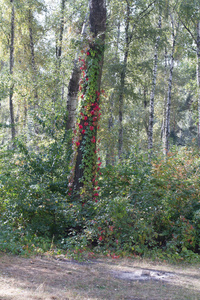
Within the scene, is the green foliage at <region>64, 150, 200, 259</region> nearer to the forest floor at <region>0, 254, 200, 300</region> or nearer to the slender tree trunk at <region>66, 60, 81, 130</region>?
the forest floor at <region>0, 254, 200, 300</region>

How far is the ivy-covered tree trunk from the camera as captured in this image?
26.4 feet

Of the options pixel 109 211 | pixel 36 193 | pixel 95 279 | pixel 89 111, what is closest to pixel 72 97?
pixel 89 111

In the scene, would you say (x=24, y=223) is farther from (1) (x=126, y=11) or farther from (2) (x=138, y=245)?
(1) (x=126, y=11)

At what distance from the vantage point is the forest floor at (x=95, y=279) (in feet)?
12.9

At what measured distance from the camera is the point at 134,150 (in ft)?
28.0

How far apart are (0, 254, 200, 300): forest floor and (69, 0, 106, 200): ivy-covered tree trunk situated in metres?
2.55

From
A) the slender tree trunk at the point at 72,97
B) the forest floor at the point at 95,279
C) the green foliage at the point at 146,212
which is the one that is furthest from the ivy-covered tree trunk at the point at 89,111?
the forest floor at the point at 95,279

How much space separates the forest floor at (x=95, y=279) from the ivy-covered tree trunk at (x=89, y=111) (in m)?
2.55

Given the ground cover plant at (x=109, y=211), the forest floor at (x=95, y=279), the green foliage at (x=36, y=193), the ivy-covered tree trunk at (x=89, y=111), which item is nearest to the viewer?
the forest floor at (x=95, y=279)

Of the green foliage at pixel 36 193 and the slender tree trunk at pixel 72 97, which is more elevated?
the slender tree trunk at pixel 72 97

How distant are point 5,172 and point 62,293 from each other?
4.45m

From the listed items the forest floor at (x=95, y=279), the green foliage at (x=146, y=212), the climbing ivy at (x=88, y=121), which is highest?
the climbing ivy at (x=88, y=121)

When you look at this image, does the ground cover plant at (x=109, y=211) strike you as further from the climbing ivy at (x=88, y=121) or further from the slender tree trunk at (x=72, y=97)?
the slender tree trunk at (x=72, y=97)

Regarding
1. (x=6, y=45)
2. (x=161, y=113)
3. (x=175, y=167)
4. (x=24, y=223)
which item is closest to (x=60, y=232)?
(x=24, y=223)
